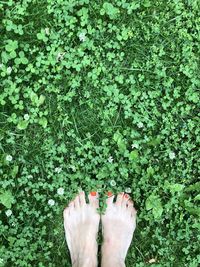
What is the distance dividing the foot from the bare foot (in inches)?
3.3

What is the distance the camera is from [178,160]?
164 inches

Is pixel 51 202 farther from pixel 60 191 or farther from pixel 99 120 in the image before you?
pixel 99 120

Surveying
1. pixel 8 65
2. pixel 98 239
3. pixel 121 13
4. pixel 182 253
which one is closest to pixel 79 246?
pixel 98 239

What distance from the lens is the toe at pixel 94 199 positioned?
4.15 meters

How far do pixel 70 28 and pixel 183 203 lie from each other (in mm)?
1685

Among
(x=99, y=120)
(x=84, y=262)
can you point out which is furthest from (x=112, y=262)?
(x=99, y=120)

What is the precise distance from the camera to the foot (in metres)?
4.14

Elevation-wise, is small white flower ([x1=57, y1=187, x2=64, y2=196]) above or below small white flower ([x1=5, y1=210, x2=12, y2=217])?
above

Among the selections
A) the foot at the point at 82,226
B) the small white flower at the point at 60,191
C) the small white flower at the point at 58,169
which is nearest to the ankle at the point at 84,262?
the foot at the point at 82,226

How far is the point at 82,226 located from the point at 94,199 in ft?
0.82

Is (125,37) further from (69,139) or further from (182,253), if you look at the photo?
(182,253)

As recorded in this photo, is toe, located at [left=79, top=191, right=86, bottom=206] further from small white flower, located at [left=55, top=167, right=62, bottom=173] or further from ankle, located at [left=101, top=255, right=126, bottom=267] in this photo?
ankle, located at [left=101, top=255, right=126, bottom=267]

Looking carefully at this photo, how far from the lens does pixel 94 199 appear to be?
13.7 ft

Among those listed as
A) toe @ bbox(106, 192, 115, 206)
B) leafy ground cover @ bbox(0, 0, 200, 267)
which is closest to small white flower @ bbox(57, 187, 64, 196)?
leafy ground cover @ bbox(0, 0, 200, 267)
